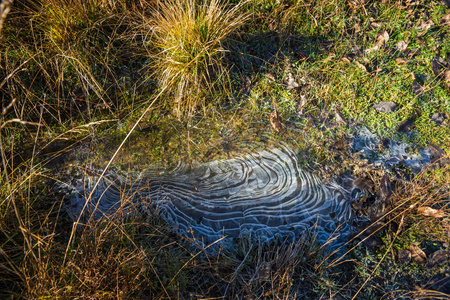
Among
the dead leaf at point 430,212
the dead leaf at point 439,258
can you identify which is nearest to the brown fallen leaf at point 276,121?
the dead leaf at point 430,212

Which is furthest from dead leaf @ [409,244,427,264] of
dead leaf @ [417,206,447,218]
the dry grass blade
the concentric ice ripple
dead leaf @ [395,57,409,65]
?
the dry grass blade

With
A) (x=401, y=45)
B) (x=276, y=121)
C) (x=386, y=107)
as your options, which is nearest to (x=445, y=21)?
(x=401, y=45)

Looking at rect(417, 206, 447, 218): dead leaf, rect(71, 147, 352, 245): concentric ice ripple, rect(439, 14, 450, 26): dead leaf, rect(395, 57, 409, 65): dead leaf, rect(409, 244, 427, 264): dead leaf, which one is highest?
rect(439, 14, 450, 26): dead leaf

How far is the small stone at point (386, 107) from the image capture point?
2.95m

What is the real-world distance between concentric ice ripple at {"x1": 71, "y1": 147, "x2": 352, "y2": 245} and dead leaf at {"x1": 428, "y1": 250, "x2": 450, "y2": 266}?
23.5 inches

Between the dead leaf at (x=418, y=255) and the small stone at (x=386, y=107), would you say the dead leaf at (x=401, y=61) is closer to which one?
the small stone at (x=386, y=107)

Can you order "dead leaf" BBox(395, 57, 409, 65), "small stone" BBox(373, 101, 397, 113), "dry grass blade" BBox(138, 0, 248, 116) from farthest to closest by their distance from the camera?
1. "dead leaf" BBox(395, 57, 409, 65)
2. "small stone" BBox(373, 101, 397, 113)
3. "dry grass blade" BBox(138, 0, 248, 116)

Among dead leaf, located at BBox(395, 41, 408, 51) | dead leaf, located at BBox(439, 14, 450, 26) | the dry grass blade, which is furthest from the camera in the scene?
dead leaf, located at BBox(439, 14, 450, 26)

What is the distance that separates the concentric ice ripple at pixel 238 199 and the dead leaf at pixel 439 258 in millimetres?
597

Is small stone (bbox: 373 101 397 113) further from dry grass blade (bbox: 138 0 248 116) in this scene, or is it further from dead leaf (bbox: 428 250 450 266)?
dry grass blade (bbox: 138 0 248 116)

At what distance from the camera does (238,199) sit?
2.41 meters

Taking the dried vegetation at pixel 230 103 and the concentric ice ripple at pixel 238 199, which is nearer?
the dried vegetation at pixel 230 103

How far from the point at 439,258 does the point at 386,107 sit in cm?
156

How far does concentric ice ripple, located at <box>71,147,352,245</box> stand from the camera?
2248 mm
